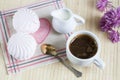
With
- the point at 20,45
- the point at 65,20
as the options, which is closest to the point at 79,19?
the point at 65,20

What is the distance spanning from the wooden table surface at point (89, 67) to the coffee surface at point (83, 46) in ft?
0.16

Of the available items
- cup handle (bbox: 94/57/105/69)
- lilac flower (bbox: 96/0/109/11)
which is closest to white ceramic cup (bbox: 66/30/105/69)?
cup handle (bbox: 94/57/105/69)

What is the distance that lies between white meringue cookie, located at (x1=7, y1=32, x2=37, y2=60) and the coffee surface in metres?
0.09

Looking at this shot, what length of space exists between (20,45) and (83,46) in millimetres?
137

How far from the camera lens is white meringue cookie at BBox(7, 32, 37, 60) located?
2.06ft

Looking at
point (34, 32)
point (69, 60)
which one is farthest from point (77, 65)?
point (34, 32)

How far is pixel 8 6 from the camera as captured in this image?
705 millimetres

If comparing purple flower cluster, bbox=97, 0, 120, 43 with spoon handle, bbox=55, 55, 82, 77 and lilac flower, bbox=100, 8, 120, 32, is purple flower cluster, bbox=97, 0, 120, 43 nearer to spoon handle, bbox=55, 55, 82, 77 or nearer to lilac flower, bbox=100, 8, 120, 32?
lilac flower, bbox=100, 8, 120, 32

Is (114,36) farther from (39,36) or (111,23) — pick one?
(39,36)

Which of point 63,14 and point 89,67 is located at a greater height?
point 63,14

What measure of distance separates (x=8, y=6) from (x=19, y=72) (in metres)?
0.17

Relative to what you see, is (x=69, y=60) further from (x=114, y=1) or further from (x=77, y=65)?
(x=114, y=1)

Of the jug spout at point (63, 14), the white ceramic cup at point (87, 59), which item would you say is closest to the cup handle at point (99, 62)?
the white ceramic cup at point (87, 59)

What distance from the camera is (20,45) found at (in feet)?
2.06
